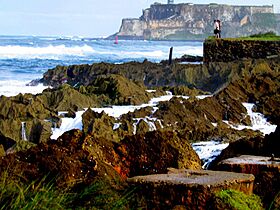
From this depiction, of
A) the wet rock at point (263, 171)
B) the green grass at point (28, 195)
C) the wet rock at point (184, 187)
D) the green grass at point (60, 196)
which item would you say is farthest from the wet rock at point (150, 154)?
the green grass at point (28, 195)

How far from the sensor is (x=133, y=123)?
14.6m

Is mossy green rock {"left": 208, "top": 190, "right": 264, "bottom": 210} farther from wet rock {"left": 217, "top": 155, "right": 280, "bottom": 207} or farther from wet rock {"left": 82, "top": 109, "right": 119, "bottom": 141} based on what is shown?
wet rock {"left": 82, "top": 109, "right": 119, "bottom": 141}

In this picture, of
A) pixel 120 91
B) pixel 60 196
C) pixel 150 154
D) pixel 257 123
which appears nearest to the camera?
pixel 60 196

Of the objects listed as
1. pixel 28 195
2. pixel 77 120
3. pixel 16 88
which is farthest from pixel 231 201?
pixel 16 88

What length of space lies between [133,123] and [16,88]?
654 inches

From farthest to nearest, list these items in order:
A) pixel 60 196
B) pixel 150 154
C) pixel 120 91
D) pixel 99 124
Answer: pixel 120 91 → pixel 99 124 → pixel 150 154 → pixel 60 196

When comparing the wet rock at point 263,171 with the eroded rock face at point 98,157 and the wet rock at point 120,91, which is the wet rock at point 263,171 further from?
the wet rock at point 120,91

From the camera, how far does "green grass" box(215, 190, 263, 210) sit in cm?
483

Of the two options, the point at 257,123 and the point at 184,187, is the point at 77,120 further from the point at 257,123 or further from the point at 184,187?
the point at 184,187

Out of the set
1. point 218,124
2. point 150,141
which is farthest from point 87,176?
point 218,124

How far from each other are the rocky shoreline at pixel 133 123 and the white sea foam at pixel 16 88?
1006 mm

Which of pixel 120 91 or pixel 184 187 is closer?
pixel 184 187

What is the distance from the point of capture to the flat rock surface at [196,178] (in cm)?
493

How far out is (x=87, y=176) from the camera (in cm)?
521
